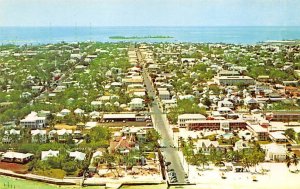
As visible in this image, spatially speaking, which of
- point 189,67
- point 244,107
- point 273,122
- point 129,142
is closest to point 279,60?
point 189,67

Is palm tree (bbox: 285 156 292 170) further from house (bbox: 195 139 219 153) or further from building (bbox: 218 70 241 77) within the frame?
building (bbox: 218 70 241 77)

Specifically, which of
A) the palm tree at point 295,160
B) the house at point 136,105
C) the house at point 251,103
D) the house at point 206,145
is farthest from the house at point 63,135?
the house at point 251,103

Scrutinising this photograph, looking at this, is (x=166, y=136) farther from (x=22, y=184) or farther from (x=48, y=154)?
(x=22, y=184)

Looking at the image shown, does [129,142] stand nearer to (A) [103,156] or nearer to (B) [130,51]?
(A) [103,156]

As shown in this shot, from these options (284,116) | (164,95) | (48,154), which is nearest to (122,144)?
(48,154)

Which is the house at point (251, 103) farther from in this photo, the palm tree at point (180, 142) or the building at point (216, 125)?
the palm tree at point (180, 142)
